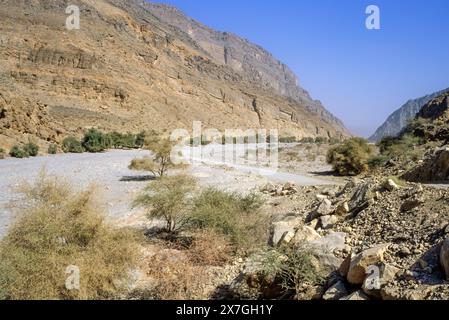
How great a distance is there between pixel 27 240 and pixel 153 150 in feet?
54.0

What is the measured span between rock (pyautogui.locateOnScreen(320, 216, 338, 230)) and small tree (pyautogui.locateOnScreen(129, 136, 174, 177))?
1483 cm

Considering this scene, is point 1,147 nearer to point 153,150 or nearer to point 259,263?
point 153,150

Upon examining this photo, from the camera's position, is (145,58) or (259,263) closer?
(259,263)

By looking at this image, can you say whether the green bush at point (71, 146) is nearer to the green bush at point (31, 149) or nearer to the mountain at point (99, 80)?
the mountain at point (99, 80)

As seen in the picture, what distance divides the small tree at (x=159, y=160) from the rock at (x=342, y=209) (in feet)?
48.2

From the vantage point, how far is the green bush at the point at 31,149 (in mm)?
33812

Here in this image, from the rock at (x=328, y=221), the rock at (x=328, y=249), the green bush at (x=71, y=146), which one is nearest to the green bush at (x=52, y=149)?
the green bush at (x=71, y=146)

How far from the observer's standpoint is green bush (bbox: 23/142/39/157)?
1331 inches

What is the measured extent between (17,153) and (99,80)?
137 ft

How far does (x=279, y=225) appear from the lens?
30.0 feet

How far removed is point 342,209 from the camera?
940 cm

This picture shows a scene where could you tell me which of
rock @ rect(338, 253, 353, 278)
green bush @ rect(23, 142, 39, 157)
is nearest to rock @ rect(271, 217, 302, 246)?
rock @ rect(338, 253, 353, 278)
